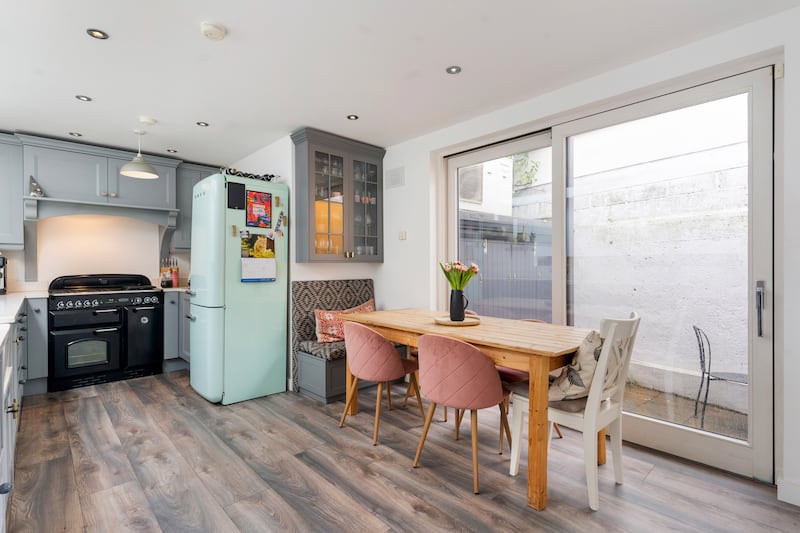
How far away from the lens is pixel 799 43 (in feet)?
6.84

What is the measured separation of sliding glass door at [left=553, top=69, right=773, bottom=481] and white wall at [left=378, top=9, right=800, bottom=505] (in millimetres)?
104

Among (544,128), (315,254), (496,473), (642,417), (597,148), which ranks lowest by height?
(496,473)

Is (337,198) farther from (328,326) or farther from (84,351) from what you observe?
(84,351)

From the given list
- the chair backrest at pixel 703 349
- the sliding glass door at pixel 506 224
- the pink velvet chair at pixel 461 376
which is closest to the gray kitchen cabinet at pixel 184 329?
the sliding glass door at pixel 506 224

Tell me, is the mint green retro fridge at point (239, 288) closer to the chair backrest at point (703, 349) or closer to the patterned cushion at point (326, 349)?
the patterned cushion at point (326, 349)

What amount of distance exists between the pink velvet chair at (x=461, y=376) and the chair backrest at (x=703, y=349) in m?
1.29

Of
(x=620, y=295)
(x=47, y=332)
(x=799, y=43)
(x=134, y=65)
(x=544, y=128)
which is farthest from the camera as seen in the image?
(x=47, y=332)

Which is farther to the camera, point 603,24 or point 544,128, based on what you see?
point 544,128

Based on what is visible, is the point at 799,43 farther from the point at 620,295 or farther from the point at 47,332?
the point at 47,332

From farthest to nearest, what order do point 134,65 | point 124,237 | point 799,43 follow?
1. point 124,237
2. point 134,65
3. point 799,43

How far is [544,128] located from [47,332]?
4790 millimetres

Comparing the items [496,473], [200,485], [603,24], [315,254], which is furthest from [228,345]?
[603,24]

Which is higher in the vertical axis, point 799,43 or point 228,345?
point 799,43

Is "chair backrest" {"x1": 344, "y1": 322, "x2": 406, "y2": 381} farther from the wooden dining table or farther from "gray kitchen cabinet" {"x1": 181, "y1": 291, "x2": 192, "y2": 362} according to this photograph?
"gray kitchen cabinet" {"x1": 181, "y1": 291, "x2": 192, "y2": 362}
